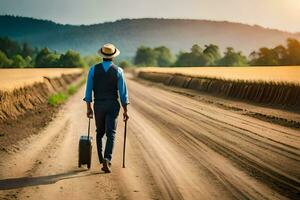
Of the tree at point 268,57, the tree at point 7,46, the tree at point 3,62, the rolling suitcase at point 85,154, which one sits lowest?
the rolling suitcase at point 85,154

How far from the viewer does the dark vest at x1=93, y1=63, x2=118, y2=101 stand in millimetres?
9391

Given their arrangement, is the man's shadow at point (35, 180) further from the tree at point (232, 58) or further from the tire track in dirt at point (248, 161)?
the tree at point (232, 58)

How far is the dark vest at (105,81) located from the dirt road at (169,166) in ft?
4.72

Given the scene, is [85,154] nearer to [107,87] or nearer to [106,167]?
[106,167]

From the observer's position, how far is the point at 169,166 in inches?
372

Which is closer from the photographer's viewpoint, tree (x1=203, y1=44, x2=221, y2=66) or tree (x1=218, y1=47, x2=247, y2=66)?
tree (x1=218, y1=47, x2=247, y2=66)

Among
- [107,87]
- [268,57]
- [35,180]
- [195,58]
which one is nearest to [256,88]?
[107,87]

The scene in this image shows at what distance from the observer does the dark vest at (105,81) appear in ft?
30.8

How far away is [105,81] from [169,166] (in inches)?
83.4

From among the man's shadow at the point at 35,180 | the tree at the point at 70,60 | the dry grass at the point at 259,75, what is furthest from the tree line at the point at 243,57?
the man's shadow at the point at 35,180

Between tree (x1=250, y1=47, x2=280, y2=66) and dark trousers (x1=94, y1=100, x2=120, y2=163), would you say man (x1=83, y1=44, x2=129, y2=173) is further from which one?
tree (x1=250, y1=47, x2=280, y2=66)

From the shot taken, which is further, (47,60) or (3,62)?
(47,60)

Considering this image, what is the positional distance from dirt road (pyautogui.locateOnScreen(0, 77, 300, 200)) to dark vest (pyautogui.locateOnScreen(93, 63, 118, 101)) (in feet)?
→ 4.72

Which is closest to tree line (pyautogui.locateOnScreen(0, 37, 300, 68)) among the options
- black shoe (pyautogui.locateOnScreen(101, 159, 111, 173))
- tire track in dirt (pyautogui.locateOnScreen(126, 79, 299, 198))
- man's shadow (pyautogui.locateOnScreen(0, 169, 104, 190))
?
tire track in dirt (pyautogui.locateOnScreen(126, 79, 299, 198))
